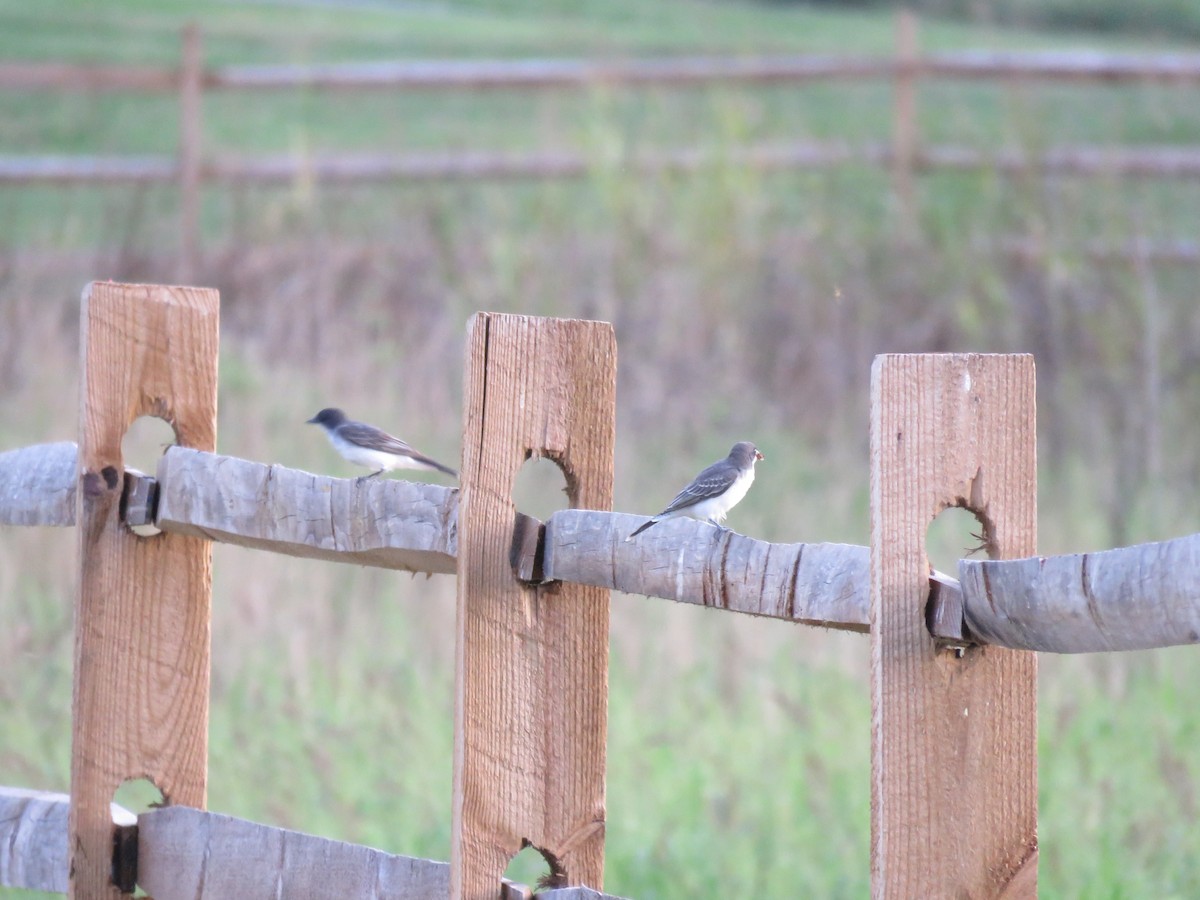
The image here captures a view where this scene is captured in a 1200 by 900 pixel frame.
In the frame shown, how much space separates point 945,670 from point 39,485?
1.88 metres

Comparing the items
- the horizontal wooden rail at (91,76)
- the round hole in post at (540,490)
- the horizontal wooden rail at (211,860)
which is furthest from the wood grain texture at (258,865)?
the horizontal wooden rail at (91,76)

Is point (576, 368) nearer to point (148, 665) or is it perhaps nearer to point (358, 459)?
point (148, 665)

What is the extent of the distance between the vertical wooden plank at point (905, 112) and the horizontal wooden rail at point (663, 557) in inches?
307

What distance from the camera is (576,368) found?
2.31 metres

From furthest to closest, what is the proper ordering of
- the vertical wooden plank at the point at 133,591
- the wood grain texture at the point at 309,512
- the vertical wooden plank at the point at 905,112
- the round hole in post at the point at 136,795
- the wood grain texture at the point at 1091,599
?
the vertical wooden plank at the point at 905,112 → the round hole in post at the point at 136,795 → the vertical wooden plank at the point at 133,591 → the wood grain texture at the point at 309,512 → the wood grain texture at the point at 1091,599

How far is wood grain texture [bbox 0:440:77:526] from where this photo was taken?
2.81 m

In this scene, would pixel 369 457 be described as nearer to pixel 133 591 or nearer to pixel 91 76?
pixel 133 591

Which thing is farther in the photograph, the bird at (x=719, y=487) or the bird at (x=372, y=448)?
the bird at (x=372, y=448)

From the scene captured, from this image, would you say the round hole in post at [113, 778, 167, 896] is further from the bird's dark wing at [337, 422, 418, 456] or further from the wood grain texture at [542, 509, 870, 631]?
the bird's dark wing at [337, 422, 418, 456]

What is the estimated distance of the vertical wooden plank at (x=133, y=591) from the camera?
105 inches

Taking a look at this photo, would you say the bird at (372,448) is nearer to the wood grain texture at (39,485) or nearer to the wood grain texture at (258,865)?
the wood grain texture at (39,485)

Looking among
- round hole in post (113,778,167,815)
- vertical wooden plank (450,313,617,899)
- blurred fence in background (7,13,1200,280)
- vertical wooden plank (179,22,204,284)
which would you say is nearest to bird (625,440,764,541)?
vertical wooden plank (450,313,617,899)

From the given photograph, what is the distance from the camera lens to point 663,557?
6.87ft

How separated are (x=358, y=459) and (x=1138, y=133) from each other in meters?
Result: 14.9
